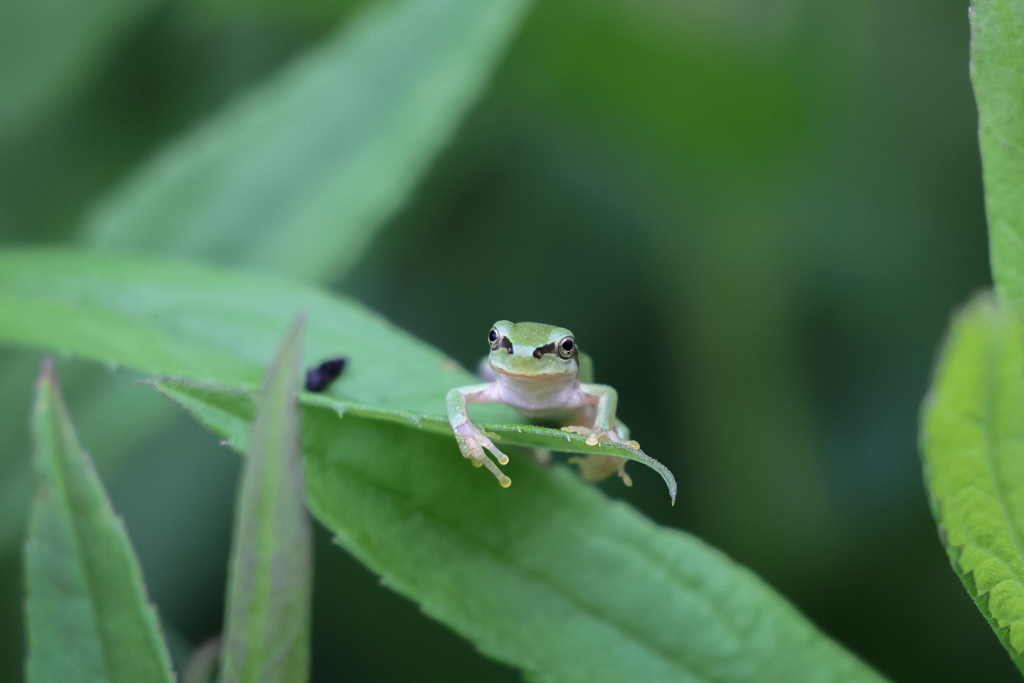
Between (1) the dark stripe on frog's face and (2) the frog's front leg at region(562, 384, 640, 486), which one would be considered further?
(1) the dark stripe on frog's face

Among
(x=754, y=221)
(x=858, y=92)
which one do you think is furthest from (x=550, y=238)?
(x=858, y=92)

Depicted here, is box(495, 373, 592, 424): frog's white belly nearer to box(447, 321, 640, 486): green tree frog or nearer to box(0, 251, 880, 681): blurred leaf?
box(447, 321, 640, 486): green tree frog

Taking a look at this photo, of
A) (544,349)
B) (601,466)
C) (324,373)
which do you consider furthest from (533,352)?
(324,373)

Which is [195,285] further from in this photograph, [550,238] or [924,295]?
[924,295]

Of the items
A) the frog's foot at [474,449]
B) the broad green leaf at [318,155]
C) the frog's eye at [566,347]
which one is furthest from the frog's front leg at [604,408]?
the broad green leaf at [318,155]

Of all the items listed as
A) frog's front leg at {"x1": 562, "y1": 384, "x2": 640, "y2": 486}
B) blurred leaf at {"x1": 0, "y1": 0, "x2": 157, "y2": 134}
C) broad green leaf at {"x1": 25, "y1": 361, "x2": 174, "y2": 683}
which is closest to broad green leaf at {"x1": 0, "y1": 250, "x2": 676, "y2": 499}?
frog's front leg at {"x1": 562, "y1": 384, "x2": 640, "y2": 486}

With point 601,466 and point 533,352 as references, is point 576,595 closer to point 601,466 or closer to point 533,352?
point 601,466

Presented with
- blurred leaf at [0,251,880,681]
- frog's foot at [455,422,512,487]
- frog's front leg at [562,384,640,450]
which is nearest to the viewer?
blurred leaf at [0,251,880,681]
